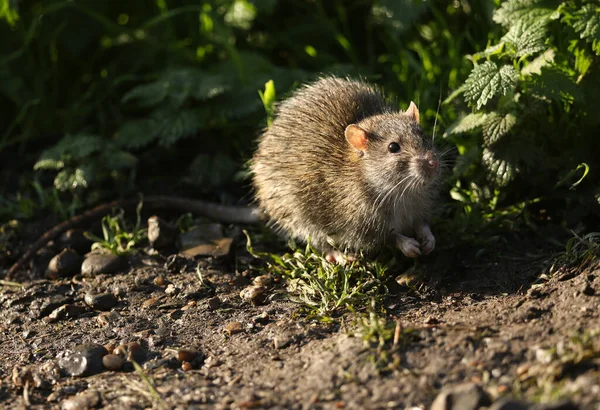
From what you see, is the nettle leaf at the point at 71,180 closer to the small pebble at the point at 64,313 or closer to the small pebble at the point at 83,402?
the small pebble at the point at 64,313

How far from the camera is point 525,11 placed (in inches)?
172

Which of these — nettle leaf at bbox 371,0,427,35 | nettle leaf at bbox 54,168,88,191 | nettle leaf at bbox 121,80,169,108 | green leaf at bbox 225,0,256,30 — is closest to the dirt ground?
nettle leaf at bbox 54,168,88,191

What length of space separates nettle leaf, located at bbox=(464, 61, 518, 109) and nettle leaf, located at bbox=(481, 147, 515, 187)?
40 cm

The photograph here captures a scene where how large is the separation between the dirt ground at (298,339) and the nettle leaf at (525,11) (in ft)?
4.19

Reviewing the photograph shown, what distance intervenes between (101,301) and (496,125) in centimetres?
245

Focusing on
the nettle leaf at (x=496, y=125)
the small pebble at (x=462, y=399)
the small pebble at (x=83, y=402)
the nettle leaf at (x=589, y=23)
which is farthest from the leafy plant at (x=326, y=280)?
the nettle leaf at (x=589, y=23)

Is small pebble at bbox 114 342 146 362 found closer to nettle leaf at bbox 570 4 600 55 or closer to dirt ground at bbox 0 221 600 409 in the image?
dirt ground at bbox 0 221 600 409

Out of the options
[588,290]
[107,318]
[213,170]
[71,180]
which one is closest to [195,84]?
[213,170]

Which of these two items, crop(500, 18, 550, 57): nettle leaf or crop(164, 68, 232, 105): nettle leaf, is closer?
crop(500, 18, 550, 57): nettle leaf

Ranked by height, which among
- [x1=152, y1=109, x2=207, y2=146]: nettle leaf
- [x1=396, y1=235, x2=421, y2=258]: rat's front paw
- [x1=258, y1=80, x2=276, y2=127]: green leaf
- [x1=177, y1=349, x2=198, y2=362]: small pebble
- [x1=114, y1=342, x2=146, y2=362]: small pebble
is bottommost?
[x1=114, y1=342, x2=146, y2=362]: small pebble

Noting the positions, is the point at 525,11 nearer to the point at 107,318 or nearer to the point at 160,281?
the point at 160,281

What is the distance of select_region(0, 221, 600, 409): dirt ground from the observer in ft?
10.2

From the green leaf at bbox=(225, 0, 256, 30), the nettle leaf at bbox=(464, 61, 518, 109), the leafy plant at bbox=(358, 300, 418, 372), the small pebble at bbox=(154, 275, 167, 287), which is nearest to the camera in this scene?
the leafy plant at bbox=(358, 300, 418, 372)

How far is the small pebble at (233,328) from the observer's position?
3.96 metres
